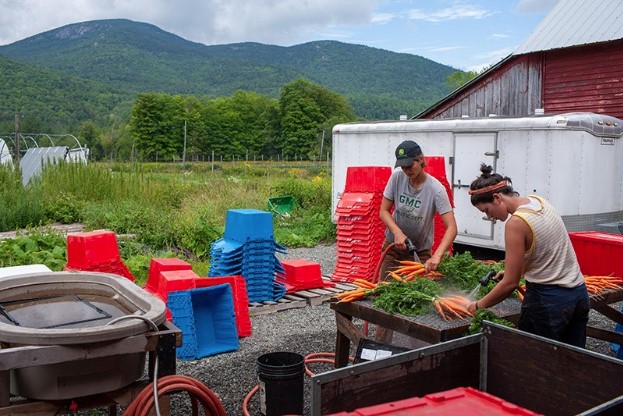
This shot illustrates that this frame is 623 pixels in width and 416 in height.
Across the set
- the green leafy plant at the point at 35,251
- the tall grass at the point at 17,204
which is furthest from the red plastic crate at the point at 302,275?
the tall grass at the point at 17,204

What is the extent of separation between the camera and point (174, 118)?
82625mm

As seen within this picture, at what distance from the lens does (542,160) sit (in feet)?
37.3

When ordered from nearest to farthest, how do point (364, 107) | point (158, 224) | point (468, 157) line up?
point (468, 157) → point (158, 224) → point (364, 107)

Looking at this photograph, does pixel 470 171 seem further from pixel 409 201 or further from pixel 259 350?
pixel 259 350

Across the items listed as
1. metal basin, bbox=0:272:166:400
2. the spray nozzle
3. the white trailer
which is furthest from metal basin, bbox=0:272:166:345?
the white trailer

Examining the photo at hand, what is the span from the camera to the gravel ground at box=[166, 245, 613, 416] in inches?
231

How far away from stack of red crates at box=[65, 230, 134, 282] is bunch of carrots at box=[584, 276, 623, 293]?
5.45 meters

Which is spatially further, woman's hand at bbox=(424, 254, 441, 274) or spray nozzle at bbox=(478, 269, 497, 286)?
woman's hand at bbox=(424, 254, 441, 274)

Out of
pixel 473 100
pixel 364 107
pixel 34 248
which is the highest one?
pixel 364 107

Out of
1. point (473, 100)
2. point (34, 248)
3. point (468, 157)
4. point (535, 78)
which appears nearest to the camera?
point (34, 248)

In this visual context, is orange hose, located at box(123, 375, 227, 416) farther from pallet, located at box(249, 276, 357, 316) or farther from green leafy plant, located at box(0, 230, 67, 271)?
green leafy plant, located at box(0, 230, 67, 271)

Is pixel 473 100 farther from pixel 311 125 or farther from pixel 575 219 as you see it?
pixel 311 125

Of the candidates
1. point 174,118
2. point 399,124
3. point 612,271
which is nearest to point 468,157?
point 399,124

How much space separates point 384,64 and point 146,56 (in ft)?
211
